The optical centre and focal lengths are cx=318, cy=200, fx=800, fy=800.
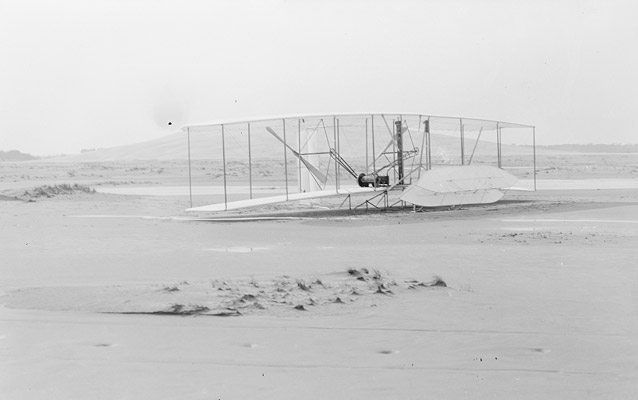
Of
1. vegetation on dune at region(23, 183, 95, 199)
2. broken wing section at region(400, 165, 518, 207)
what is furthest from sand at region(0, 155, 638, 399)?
vegetation on dune at region(23, 183, 95, 199)

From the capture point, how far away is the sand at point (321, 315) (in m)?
5.91

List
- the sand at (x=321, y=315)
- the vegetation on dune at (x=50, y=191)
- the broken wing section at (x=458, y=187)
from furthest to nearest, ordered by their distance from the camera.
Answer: the vegetation on dune at (x=50, y=191) < the broken wing section at (x=458, y=187) < the sand at (x=321, y=315)

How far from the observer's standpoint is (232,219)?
21.1 m

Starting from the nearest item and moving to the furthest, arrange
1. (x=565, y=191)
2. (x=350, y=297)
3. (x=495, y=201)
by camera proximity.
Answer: (x=350, y=297) < (x=495, y=201) < (x=565, y=191)

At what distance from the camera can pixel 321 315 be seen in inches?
328

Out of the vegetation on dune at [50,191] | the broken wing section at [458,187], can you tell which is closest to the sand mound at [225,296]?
the broken wing section at [458,187]

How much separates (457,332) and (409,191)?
1528 centimetres

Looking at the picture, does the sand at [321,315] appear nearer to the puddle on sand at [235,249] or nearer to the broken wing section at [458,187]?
the puddle on sand at [235,249]

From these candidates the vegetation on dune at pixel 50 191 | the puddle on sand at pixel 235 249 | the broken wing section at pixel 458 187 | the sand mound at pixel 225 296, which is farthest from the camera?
the vegetation on dune at pixel 50 191

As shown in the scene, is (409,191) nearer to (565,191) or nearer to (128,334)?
(565,191)

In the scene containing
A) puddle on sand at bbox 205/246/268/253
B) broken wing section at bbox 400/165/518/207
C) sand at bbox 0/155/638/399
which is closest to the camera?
sand at bbox 0/155/638/399

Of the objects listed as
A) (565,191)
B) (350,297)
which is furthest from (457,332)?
(565,191)

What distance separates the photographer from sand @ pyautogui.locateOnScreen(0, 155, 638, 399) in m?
5.91

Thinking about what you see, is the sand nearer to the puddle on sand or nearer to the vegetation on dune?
the puddle on sand
